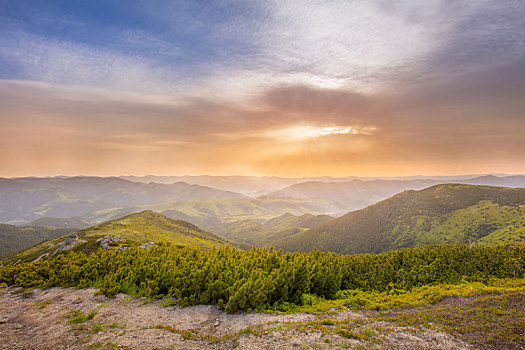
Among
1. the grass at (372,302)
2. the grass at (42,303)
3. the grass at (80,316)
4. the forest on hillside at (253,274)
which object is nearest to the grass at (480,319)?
the grass at (372,302)

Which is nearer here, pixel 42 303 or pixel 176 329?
pixel 176 329

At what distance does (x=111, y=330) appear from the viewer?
20203mm

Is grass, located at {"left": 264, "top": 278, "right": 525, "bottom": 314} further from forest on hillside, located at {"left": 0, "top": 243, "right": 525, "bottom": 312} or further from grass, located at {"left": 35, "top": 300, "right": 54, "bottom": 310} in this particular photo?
grass, located at {"left": 35, "top": 300, "right": 54, "bottom": 310}

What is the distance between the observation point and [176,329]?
20.3 meters

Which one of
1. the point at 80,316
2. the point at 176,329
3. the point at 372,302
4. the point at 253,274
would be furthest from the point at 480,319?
the point at 80,316

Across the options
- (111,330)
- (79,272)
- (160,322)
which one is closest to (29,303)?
(79,272)

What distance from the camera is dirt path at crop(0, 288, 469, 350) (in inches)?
669

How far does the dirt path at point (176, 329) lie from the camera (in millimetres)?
17000

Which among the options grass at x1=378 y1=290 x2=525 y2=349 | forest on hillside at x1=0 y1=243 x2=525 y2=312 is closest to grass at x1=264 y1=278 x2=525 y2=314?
forest on hillside at x1=0 y1=243 x2=525 y2=312

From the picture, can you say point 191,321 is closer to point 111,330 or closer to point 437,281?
point 111,330

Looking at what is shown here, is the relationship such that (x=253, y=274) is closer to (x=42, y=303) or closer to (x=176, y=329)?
(x=176, y=329)

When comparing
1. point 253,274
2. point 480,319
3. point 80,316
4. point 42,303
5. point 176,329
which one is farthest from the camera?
point 42,303

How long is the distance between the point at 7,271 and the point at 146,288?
26.3m

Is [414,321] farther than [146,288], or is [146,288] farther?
[146,288]
